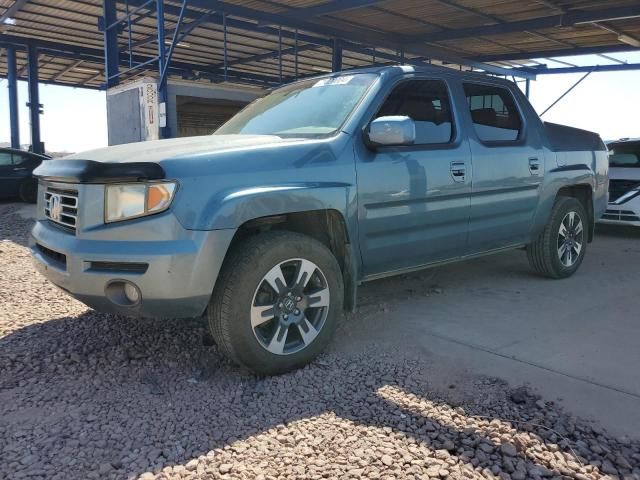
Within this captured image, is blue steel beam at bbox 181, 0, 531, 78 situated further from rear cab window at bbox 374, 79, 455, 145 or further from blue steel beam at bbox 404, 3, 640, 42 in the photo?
rear cab window at bbox 374, 79, 455, 145

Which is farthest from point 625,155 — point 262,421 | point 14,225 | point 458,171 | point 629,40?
→ point 14,225

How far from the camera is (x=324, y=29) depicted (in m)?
12.0

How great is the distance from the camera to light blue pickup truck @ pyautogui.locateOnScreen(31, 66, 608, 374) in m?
2.95

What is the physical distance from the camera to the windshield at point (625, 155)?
8.49 metres

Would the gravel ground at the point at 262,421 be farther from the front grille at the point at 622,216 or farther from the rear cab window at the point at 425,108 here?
the front grille at the point at 622,216

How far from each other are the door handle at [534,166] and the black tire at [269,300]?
236cm

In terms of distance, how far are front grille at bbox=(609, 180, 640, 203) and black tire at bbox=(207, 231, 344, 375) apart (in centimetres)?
635

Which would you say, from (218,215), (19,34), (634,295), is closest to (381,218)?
(218,215)

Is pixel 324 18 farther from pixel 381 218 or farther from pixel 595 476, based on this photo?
pixel 595 476

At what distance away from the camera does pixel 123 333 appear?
13.0 feet

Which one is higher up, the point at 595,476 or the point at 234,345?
the point at 234,345

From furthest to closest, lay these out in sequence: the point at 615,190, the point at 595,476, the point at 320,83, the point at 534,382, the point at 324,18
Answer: the point at 324,18, the point at 615,190, the point at 320,83, the point at 534,382, the point at 595,476

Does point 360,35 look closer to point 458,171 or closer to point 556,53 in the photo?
point 556,53

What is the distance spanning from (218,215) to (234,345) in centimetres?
72
